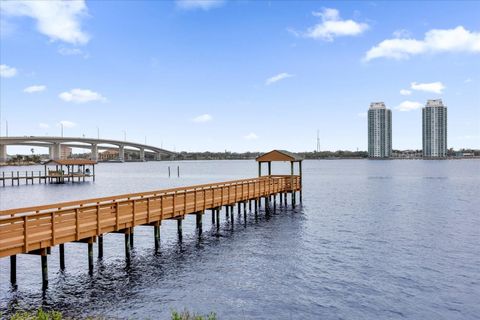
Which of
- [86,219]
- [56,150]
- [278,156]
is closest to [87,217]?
[86,219]

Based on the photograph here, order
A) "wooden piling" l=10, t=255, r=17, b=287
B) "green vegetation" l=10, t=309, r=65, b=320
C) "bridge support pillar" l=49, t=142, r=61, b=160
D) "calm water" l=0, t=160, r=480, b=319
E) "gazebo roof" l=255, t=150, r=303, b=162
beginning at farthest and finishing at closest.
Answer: "bridge support pillar" l=49, t=142, r=61, b=160
"gazebo roof" l=255, t=150, r=303, b=162
"wooden piling" l=10, t=255, r=17, b=287
"calm water" l=0, t=160, r=480, b=319
"green vegetation" l=10, t=309, r=65, b=320

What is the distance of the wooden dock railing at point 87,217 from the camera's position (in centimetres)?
1576

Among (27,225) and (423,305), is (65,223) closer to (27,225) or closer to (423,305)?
(27,225)

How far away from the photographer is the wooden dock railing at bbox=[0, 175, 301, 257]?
51.7 ft

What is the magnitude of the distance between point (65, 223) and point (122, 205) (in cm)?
360

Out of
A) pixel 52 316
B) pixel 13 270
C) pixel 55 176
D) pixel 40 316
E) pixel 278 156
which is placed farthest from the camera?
pixel 55 176

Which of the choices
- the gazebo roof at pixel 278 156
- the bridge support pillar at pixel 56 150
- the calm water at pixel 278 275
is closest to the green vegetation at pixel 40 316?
the calm water at pixel 278 275

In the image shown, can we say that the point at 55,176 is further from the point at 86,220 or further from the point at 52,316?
the point at 52,316

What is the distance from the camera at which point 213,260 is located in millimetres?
22125

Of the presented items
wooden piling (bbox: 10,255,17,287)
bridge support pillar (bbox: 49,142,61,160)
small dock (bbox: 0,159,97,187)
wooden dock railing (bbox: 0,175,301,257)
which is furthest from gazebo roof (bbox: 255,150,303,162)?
bridge support pillar (bbox: 49,142,61,160)

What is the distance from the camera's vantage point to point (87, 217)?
61.5 feet

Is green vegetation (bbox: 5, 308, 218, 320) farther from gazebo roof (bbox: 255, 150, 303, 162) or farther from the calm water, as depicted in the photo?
gazebo roof (bbox: 255, 150, 303, 162)

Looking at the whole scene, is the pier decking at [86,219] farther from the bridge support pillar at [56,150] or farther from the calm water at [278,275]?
the bridge support pillar at [56,150]

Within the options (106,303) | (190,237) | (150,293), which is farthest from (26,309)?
(190,237)
